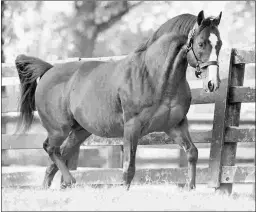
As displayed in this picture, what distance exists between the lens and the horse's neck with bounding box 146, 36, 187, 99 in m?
5.68

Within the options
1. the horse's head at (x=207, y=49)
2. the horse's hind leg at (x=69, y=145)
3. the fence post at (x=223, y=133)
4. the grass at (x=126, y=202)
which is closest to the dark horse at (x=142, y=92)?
the horse's head at (x=207, y=49)

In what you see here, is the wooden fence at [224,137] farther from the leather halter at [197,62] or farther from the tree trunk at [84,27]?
the tree trunk at [84,27]

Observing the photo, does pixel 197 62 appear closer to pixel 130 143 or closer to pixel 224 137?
pixel 130 143

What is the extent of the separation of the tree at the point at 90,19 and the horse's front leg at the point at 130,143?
792cm

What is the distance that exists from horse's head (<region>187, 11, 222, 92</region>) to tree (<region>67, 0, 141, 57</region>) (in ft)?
26.9

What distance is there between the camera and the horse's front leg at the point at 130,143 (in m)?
5.67

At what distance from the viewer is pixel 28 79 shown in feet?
23.9

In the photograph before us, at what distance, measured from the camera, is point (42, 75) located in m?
7.27

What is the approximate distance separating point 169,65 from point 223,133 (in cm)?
139

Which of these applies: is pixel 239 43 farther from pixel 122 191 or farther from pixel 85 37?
pixel 122 191

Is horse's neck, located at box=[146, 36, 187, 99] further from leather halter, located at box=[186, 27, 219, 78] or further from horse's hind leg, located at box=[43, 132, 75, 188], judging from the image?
horse's hind leg, located at box=[43, 132, 75, 188]

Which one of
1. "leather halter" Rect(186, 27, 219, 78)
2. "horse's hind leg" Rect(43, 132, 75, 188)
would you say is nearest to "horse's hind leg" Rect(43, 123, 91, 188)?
"horse's hind leg" Rect(43, 132, 75, 188)

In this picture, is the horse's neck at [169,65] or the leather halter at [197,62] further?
the horse's neck at [169,65]

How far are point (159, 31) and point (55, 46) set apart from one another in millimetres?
8009
